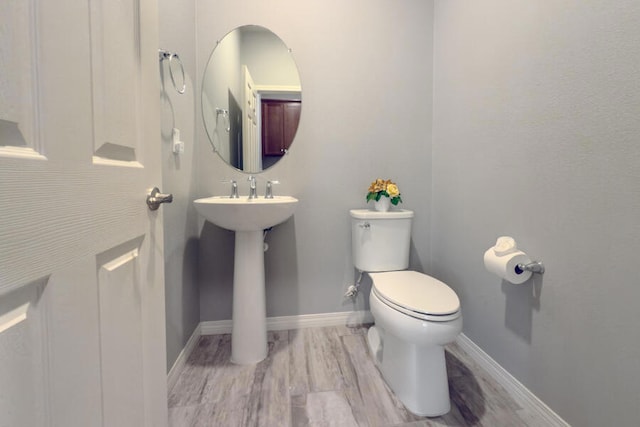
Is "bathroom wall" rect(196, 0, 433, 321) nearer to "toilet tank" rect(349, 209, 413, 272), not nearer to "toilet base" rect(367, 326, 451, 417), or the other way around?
"toilet tank" rect(349, 209, 413, 272)

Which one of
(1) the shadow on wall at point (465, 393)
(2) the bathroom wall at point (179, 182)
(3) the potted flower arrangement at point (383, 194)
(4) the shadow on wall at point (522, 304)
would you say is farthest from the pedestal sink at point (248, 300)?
(4) the shadow on wall at point (522, 304)

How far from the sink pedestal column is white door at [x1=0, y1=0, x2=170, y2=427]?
721 millimetres

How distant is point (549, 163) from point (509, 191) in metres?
0.21

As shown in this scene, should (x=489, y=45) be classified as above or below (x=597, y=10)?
above

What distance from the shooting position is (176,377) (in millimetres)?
1338

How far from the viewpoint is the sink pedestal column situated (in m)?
1.47

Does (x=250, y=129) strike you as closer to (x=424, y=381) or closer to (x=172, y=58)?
(x=172, y=58)

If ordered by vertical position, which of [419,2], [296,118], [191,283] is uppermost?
[419,2]

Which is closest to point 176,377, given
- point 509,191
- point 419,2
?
point 509,191

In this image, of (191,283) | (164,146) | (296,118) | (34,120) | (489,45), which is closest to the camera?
(34,120)

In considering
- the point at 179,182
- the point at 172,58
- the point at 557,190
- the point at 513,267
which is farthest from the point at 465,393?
the point at 172,58

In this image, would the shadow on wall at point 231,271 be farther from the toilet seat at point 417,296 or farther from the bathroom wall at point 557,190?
the bathroom wall at point 557,190

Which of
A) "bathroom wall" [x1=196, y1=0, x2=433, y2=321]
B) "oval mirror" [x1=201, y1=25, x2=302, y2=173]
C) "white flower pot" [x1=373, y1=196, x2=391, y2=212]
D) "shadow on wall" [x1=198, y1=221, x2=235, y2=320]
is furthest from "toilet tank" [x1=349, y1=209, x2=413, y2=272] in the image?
"shadow on wall" [x1=198, y1=221, x2=235, y2=320]

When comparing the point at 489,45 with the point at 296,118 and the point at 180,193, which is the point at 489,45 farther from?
the point at 180,193
